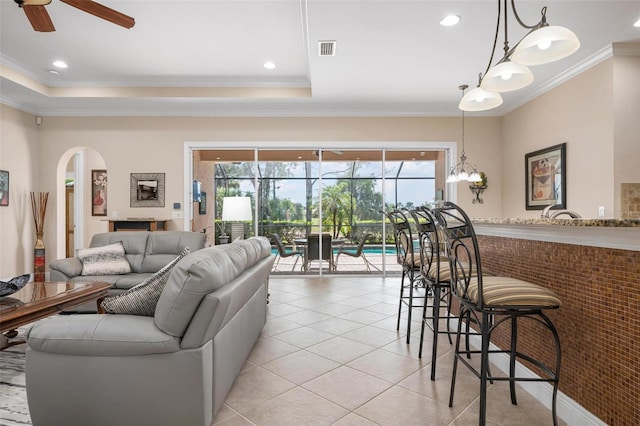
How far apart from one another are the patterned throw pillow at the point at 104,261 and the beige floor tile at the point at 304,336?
6.83ft

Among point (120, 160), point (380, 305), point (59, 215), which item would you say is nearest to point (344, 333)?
point (380, 305)

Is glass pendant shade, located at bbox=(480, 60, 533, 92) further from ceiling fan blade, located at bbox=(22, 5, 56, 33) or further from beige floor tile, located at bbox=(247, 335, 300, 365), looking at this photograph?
ceiling fan blade, located at bbox=(22, 5, 56, 33)

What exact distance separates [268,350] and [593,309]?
2151 mm

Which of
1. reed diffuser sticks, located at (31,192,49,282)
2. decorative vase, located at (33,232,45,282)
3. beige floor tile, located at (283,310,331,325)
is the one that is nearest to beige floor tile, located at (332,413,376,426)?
beige floor tile, located at (283,310,331,325)

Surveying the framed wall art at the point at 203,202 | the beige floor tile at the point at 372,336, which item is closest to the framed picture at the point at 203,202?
the framed wall art at the point at 203,202

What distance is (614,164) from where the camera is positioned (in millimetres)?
3715

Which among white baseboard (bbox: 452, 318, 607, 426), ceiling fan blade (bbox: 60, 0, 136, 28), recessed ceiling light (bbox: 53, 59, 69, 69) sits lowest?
white baseboard (bbox: 452, 318, 607, 426)

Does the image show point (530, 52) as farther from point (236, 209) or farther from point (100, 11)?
point (236, 209)

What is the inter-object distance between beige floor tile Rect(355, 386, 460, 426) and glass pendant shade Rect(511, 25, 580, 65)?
6.32ft

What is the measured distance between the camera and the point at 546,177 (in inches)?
191

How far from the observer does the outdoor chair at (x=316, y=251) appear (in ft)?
20.7

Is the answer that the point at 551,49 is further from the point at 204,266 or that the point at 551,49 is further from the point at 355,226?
the point at 355,226

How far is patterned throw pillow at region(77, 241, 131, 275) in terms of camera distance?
3.87m

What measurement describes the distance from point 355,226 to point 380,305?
231 centimetres
